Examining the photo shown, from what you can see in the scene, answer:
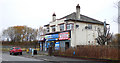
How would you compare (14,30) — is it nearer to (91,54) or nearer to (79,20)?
(79,20)

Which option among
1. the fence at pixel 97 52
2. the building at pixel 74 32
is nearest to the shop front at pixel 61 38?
the building at pixel 74 32

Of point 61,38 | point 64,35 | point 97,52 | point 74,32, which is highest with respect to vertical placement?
point 74,32

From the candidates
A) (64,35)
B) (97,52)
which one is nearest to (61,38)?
(64,35)

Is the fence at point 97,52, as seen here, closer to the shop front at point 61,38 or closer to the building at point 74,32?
the shop front at point 61,38

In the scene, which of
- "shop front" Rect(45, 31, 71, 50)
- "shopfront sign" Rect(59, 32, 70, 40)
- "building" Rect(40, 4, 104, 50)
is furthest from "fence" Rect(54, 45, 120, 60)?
"building" Rect(40, 4, 104, 50)

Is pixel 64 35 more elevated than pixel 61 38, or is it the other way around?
pixel 64 35

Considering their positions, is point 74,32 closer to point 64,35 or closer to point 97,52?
point 64,35

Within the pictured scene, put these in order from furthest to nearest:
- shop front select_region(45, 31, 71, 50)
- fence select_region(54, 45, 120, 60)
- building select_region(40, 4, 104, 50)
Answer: building select_region(40, 4, 104, 50)
shop front select_region(45, 31, 71, 50)
fence select_region(54, 45, 120, 60)

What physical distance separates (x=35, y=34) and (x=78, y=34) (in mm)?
46838

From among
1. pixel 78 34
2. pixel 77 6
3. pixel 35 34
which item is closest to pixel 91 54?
pixel 78 34

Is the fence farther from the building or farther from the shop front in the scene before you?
the building

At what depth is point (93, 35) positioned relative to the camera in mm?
30766

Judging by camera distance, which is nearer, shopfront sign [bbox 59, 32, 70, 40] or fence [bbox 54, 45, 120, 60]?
fence [bbox 54, 45, 120, 60]

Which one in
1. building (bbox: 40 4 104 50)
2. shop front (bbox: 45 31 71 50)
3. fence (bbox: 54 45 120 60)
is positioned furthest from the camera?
building (bbox: 40 4 104 50)
